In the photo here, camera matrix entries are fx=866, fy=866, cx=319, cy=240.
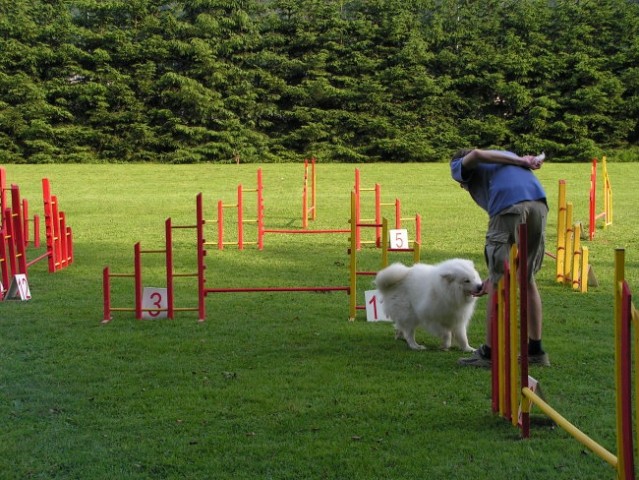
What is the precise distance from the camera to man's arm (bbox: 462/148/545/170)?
6125 mm

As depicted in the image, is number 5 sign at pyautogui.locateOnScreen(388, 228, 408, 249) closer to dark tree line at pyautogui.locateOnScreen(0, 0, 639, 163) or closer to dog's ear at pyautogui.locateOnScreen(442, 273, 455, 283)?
dog's ear at pyautogui.locateOnScreen(442, 273, 455, 283)

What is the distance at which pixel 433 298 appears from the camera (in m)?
6.95

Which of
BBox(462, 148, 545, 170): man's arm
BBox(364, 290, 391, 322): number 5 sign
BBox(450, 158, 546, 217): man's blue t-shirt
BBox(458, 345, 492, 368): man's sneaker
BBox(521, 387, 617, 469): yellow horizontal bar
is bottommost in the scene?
BBox(458, 345, 492, 368): man's sneaker

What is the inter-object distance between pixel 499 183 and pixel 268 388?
2185 millimetres

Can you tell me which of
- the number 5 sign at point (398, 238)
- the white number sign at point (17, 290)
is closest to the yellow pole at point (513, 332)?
the white number sign at point (17, 290)

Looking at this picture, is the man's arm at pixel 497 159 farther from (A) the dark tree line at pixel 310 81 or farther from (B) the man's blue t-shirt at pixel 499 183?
(A) the dark tree line at pixel 310 81

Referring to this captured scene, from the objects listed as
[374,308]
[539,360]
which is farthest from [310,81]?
[539,360]

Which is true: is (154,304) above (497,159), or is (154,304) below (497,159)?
below

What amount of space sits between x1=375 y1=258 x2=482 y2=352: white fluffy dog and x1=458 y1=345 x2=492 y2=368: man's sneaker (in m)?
0.45

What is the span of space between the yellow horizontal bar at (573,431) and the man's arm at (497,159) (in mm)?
2138

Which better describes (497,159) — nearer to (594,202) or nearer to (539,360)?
(539,360)

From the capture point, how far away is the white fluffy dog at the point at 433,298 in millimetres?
6836

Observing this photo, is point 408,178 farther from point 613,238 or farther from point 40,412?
point 40,412

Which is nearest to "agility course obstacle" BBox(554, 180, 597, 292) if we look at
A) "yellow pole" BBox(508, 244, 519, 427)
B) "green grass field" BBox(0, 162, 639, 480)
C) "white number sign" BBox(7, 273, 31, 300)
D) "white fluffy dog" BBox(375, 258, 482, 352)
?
"green grass field" BBox(0, 162, 639, 480)
